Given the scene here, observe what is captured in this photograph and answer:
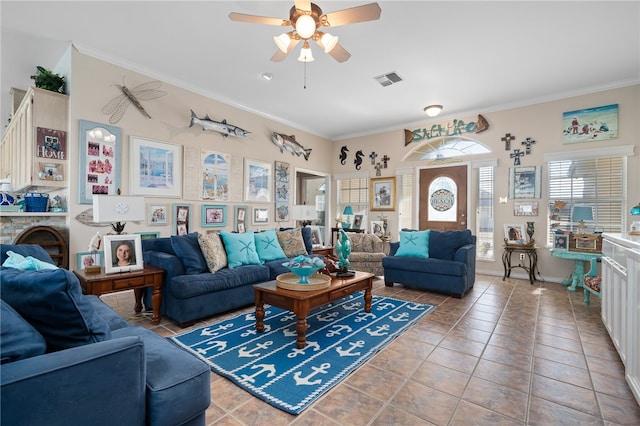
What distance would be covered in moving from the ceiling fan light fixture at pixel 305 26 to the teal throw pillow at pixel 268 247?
8.17 feet

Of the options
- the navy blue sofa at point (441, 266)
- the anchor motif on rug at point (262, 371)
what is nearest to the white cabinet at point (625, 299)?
the navy blue sofa at point (441, 266)

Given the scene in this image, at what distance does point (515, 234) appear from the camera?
17.0 ft

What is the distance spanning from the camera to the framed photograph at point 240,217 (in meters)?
5.36

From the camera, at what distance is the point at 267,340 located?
8.54 ft

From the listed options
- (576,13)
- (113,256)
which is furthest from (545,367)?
(113,256)

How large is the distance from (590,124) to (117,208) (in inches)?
260

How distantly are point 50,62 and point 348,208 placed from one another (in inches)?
215

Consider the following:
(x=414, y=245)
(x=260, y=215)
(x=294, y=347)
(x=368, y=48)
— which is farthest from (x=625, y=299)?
(x=260, y=215)

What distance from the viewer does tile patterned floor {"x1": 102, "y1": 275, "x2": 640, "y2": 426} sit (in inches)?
66.3

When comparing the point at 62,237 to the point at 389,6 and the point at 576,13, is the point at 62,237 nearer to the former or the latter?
the point at 389,6

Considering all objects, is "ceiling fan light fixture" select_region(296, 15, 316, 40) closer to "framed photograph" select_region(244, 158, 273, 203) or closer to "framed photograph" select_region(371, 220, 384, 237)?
"framed photograph" select_region(244, 158, 273, 203)

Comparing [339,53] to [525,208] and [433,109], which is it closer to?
[433,109]

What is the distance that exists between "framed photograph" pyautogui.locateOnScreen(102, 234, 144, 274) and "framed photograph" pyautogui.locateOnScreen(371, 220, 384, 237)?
492cm

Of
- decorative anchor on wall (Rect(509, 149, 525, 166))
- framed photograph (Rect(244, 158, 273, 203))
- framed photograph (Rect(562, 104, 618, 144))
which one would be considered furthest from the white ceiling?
framed photograph (Rect(244, 158, 273, 203))
